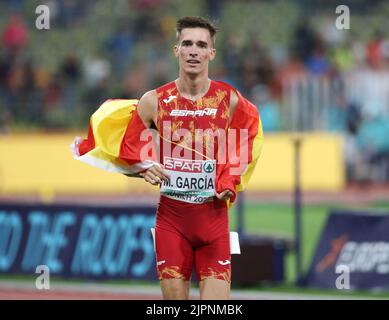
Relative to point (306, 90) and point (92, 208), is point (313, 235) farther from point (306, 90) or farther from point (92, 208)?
point (306, 90)

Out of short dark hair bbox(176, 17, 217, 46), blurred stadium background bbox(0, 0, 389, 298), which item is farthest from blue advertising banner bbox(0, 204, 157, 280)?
blurred stadium background bbox(0, 0, 389, 298)

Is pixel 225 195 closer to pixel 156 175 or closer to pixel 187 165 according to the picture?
pixel 187 165

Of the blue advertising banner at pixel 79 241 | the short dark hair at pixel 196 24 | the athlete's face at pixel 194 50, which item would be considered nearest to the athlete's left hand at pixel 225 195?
the athlete's face at pixel 194 50

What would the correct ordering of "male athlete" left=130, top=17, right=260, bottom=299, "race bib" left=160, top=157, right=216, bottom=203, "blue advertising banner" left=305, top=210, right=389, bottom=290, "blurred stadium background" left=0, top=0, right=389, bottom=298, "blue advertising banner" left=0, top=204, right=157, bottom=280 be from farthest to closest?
"blurred stadium background" left=0, top=0, right=389, bottom=298
"blue advertising banner" left=0, top=204, right=157, bottom=280
"blue advertising banner" left=305, top=210, right=389, bottom=290
"race bib" left=160, top=157, right=216, bottom=203
"male athlete" left=130, top=17, right=260, bottom=299

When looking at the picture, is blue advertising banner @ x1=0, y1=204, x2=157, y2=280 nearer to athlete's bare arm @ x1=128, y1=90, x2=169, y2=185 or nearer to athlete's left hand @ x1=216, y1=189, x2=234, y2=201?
athlete's bare arm @ x1=128, y1=90, x2=169, y2=185

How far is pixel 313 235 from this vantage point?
62.8 ft

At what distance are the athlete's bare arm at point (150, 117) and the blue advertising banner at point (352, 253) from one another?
5287mm

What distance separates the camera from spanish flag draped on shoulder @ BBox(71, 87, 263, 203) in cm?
909

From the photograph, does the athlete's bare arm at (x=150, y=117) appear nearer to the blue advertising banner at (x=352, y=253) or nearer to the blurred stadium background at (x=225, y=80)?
the blue advertising banner at (x=352, y=253)

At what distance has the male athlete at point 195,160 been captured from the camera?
8961 mm

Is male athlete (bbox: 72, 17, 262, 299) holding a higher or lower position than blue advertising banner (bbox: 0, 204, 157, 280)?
higher

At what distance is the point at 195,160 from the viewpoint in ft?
29.7

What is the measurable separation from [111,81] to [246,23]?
168 inches

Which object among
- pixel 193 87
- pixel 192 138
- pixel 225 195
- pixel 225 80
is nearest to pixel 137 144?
pixel 192 138
